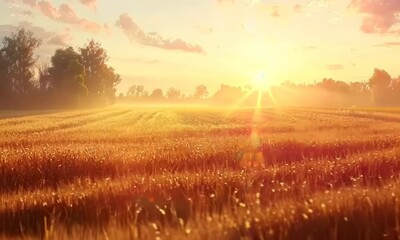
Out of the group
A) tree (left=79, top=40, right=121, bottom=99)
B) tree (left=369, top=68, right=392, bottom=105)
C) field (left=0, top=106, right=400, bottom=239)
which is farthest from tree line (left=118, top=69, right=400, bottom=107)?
field (left=0, top=106, right=400, bottom=239)

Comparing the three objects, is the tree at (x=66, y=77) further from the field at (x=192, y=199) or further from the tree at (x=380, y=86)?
the tree at (x=380, y=86)

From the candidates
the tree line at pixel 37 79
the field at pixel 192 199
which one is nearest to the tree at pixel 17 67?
the tree line at pixel 37 79

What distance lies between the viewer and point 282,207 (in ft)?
12.8

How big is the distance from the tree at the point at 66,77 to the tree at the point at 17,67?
13.3 feet

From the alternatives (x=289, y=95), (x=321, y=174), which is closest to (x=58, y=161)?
(x=321, y=174)

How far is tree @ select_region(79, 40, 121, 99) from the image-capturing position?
342ft

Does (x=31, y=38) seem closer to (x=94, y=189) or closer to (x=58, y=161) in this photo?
(x=58, y=161)

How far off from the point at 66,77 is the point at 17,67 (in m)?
8.71

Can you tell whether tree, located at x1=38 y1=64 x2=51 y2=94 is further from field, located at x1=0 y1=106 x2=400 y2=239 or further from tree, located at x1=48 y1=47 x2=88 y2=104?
field, located at x1=0 y1=106 x2=400 y2=239

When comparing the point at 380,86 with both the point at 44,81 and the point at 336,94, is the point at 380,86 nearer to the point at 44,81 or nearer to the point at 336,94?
the point at 336,94

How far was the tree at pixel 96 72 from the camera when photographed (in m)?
104

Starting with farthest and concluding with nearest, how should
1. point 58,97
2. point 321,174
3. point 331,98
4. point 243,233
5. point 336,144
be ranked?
point 331,98, point 58,97, point 336,144, point 321,174, point 243,233

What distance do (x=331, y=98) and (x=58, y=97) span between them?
99.0 metres

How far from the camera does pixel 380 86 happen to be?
15062 centimetres
